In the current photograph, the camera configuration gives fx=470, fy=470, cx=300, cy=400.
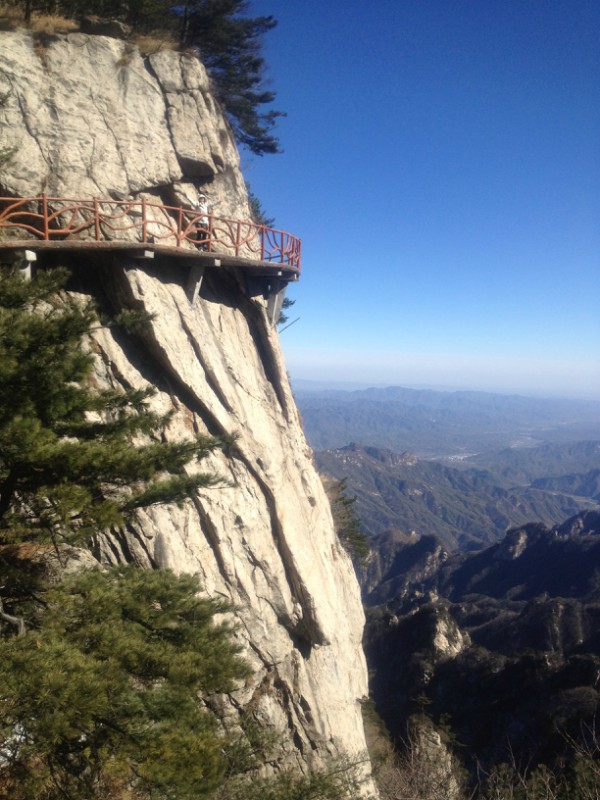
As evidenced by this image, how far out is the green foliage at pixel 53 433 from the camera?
616 cm

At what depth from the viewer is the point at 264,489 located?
556 inches

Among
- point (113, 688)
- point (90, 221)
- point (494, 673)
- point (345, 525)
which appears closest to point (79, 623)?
point (113, 688)

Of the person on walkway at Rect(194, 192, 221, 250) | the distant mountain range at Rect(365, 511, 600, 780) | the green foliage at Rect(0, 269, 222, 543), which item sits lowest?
the distant mountain range at Rect(365, 511, 600, 780)

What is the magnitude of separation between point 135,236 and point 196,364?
13.0 ft

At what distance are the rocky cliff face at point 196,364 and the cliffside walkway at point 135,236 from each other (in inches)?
20.6

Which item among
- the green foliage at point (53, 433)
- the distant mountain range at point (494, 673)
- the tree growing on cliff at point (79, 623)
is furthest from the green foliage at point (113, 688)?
the distant mountain range at point (494, 673)

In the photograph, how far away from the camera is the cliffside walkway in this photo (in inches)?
416

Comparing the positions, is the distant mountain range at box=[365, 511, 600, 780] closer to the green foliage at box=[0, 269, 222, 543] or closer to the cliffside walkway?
the green foliage at box=[0, 269, 222, 543]

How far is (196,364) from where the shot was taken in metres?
13.0

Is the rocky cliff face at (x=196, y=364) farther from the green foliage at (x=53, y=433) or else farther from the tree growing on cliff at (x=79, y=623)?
the green foliage at (x=53, y=433)

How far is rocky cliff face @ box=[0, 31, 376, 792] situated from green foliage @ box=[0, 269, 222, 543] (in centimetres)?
378

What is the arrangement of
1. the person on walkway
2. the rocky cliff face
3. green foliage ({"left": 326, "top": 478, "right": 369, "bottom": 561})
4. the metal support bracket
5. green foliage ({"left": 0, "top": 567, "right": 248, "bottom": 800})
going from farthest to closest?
1. green foliage ({"left": 326, "top": 478, "right": 369, "bottom": 561})
2. the person on walkway
3. the metal support bracket
4. the rocky cliff face
5. green foliage ({"left": 0, "top": 567, "right": 248, "bottom": 800})

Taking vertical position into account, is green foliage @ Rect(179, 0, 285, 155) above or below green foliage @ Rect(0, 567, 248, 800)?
above

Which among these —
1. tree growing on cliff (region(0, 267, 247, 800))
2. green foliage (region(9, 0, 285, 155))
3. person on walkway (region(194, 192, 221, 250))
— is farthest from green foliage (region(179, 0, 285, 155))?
tree growing on cliff (region(0, 267, 247, 800))
